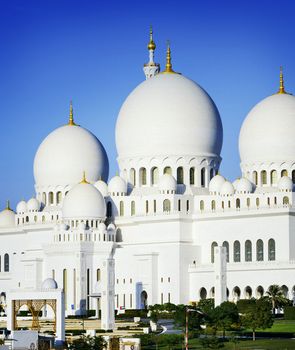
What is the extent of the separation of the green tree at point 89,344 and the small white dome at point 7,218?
149 ft

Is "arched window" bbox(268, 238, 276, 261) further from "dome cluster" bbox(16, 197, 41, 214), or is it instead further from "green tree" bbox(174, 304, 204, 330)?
"dome cluster" bbox(16, 197, 41, 214)

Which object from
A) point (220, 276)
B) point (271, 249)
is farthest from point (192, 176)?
point (220, 276)

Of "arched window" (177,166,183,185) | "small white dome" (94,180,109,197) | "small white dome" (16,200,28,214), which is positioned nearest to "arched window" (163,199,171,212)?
"arched window" (177,166,183,185)

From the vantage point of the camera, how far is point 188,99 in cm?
10338

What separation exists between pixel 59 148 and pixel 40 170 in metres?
2.46

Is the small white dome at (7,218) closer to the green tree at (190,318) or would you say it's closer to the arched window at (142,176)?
the arched window at (142,176)

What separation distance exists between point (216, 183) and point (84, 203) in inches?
396

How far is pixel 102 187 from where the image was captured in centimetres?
10538

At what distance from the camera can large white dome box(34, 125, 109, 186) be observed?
109625 mm

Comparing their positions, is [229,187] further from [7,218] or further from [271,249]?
[7,218]

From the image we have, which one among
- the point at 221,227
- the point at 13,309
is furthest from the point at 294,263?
the point at 13,309

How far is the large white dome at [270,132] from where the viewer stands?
333ft

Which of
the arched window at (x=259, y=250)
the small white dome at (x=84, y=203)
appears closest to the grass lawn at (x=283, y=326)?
the arched window at (x=259, y=250)

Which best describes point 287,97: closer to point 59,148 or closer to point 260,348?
point 59,148
